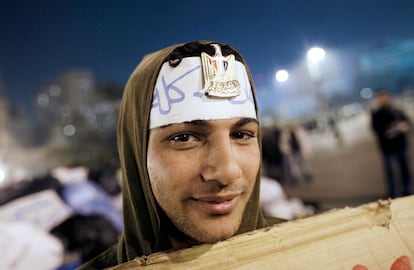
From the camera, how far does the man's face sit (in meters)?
0.62

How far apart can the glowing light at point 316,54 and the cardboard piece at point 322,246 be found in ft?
2.60

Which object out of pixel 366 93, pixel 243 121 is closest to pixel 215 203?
pixel 243 121

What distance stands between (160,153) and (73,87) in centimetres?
105

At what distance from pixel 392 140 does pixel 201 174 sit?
2.44 m

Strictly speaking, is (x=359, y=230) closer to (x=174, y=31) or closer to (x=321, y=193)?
(x=174, y=31)

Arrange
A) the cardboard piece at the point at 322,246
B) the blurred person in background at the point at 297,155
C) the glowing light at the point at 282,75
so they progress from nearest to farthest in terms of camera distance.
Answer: the cardboard piece at the point at 322,246
the glowing light at the point at 282,75
the blurred person in background at the point at 297,155

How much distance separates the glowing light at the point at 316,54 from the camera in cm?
140

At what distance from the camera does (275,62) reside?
1040 mm

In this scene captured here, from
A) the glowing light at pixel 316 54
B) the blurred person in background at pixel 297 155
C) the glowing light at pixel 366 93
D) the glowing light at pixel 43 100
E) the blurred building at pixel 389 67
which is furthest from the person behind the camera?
the blurred person in background at pixel 297 155

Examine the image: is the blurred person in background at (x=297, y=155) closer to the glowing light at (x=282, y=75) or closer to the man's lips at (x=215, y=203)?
the glowing light at (x=282, y=75)

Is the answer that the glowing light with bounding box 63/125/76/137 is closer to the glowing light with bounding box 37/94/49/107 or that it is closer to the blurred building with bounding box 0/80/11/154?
the glowing light with bounding box 37/94/49/107

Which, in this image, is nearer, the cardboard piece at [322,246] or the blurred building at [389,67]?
the cardboard piece at [322,246]

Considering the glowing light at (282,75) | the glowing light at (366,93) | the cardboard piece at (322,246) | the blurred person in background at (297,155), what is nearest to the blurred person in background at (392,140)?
the glowing light at (366,93)

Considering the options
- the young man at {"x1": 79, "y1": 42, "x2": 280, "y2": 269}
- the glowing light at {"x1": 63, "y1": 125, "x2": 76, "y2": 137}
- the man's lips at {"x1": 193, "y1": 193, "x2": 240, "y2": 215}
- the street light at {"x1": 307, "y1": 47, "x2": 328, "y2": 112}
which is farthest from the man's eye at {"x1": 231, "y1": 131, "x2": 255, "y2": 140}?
the glowing light at {"x1": 63, "y1": 125, "x2": 76, "y2": 137}
